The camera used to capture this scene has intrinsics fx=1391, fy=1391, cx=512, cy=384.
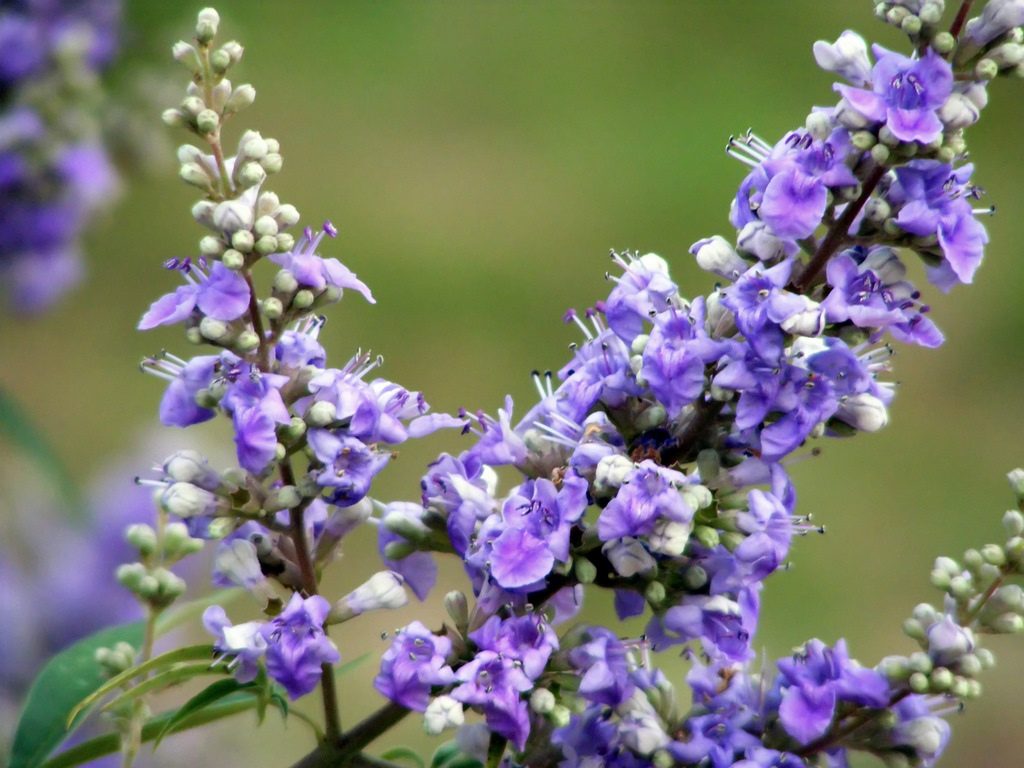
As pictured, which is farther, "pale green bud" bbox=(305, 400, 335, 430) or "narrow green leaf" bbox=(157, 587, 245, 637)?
"narrow green leaf" bbox=(157, 587, 245, 637)

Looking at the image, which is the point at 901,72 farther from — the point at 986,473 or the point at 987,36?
the point at 986,473

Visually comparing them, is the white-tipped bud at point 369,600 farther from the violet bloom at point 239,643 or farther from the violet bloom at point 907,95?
the violet bloom at point 907,95

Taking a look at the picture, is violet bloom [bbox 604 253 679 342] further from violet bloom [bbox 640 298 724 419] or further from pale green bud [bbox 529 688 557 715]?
pale green bud [bbox 529 688 557 715]

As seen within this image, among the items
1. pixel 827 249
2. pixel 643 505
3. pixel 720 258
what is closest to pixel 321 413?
pixel 643 505

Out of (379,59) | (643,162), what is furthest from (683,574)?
(379,59)

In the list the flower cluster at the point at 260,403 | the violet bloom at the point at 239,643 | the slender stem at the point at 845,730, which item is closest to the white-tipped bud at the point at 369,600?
the flower cluster at the point at 260,403

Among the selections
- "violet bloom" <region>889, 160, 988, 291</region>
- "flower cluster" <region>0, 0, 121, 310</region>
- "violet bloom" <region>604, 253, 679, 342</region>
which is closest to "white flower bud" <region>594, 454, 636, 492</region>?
"violet bloom" <region>604, 253, 679, 342</region>
